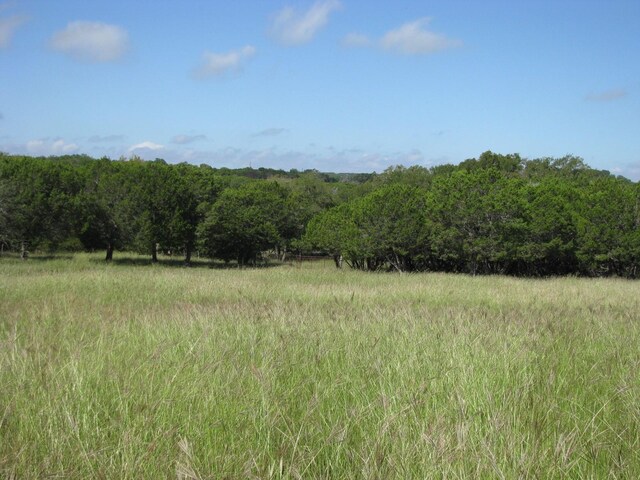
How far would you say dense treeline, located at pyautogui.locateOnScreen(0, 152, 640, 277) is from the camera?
29.4m

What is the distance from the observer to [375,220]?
33.8 metres

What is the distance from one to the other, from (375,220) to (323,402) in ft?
99.0

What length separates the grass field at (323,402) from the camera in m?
2.85

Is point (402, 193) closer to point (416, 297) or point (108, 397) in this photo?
point (416, 297)

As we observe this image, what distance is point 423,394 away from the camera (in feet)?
12.7

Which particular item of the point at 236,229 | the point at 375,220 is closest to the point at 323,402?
the point at 375,220

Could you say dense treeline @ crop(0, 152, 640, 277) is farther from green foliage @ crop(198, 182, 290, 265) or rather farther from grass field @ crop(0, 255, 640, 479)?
grass field @ crop(0, 255, 640, 479)

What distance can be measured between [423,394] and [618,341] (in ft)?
12.0

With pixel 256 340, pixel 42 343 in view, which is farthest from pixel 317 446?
pixel 42 343

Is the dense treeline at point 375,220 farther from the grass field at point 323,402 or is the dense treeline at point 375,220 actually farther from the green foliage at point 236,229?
the grass field at point 323,402

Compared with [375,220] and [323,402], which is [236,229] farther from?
[323,402]

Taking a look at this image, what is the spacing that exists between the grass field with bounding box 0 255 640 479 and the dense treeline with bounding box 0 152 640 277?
946 inches

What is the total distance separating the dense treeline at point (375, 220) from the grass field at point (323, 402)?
78.9 ft

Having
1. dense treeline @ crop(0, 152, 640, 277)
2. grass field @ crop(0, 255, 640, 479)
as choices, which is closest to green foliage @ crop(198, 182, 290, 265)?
dense treeline @ crop(0, 152, 640, 277)
